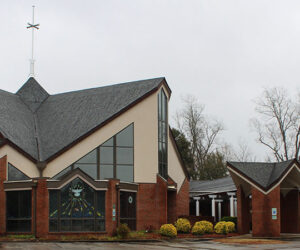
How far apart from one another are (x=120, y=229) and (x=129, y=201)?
15.6 feet

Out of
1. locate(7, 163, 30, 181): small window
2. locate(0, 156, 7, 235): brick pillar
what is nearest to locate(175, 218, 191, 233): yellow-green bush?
locate(7, 163, 30, 181): small window

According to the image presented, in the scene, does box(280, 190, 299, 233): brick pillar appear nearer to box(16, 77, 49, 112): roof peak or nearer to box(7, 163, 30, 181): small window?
box(7, 163, 30, 181): small window

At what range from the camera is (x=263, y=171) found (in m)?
33.7

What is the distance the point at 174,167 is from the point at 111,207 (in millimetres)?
10882

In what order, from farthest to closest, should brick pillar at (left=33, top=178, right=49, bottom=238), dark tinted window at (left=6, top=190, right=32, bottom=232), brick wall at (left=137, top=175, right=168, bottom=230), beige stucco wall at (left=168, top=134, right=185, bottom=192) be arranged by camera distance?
beige stucco wall at (left=168, top=134, right=185, bottom=192) → brick wall at (left=137, top=175, right=168, bottom=230) → dark tinted window at (left=6, top=190, right=32, bottom=232) → brick pillar at (left=33, top=178, right=49, bottom=238)

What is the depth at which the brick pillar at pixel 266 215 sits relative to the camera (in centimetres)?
3166

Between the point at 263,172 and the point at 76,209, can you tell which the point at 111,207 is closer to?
the point at 76,209

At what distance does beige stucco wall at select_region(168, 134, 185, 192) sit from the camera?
40.0 meters

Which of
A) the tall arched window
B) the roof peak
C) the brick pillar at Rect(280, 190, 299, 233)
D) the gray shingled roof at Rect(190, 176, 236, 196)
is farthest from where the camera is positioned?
the gray shingled roof at Rect(190, 176, 236, 196)

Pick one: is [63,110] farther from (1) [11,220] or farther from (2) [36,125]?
(1) [11,220]

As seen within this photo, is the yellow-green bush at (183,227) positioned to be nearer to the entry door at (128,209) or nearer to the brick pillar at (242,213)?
the entry door at (128,209)

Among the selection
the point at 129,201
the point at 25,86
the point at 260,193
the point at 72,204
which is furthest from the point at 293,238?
A: the point at 25,86

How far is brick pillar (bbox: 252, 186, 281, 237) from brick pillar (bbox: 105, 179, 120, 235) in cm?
844

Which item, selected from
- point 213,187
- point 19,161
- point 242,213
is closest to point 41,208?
point 19,161
